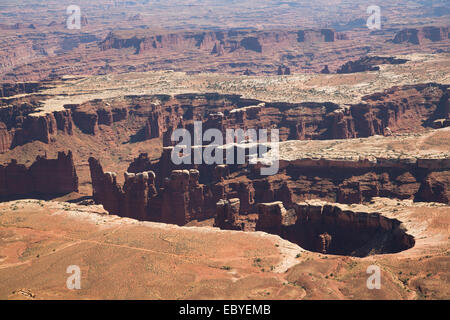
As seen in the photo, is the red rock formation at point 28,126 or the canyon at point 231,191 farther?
A: the red rock formation at point 28,126

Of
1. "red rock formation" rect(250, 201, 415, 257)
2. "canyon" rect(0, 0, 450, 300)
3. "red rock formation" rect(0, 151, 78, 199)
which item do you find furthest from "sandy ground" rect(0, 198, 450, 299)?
"red rock formation" rect(0, 151, 78, 199)

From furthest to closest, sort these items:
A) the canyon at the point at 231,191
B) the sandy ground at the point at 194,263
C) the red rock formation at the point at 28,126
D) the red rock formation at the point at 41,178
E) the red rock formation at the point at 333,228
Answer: the red rock formation at the point at 28,126 < the red rock formation at the point at 41,178 < the red rock formation at the point at 333,228 < the canyon at the point at 231,191 < the sandy ground at the point at 194,263

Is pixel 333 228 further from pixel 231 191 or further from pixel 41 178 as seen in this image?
pixel 41 178

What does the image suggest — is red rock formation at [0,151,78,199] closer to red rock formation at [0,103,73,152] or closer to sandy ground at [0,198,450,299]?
red rock formation at [0,103,73,152]

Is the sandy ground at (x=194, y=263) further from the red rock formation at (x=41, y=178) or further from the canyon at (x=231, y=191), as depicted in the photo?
the red rock formation at (x=41, y=178)

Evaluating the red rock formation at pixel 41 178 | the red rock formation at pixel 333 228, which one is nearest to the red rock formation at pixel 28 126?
the red rock formation at pixel 41 178

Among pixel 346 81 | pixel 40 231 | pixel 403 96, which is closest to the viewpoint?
pixel 40 231

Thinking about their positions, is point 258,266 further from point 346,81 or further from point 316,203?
point 346,81

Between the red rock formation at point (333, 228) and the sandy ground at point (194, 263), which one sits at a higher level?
the sandy ground at point (194, 263)
